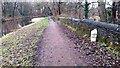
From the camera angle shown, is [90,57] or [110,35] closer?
[90,57]

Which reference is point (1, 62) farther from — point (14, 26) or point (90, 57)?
point (14, 26)

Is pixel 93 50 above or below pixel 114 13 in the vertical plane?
below

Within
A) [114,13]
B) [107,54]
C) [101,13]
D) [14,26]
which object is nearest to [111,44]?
[107,54]

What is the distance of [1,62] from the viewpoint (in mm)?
5723

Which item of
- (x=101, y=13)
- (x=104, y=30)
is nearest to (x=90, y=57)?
(x=104, y=30)

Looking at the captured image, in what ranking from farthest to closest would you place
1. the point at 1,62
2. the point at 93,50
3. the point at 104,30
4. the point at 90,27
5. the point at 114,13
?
the point at 114,13
the point at 90,27
the point at 104,30
the point at 93,50
the point at 1,62

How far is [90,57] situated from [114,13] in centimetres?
731

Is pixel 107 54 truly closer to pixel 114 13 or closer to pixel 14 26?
pixel 114 13

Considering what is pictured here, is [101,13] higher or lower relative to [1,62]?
higher

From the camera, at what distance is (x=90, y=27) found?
9.05 metres

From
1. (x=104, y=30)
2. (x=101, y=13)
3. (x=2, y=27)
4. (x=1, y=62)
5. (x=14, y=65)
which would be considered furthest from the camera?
(x=2, y=27)

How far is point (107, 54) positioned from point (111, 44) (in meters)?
0.79

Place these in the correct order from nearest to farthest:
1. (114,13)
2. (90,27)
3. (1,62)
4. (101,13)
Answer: (1,62)
(90,27)
(101,13)
(114,13)

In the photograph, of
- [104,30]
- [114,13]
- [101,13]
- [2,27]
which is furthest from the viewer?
[2,27]
